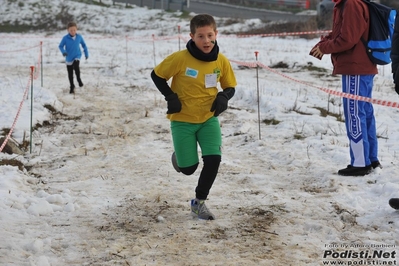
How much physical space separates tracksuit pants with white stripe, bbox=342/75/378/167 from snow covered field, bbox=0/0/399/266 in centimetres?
28

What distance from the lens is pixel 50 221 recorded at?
475 cm

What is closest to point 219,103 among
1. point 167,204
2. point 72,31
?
point 167,204

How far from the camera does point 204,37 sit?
4648mm

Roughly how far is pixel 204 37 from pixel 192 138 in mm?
957

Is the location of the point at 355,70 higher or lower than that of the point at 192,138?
higher

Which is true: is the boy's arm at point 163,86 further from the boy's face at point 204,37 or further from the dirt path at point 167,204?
the dirt path at point 167,204

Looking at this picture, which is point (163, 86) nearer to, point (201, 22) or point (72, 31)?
point (201, 22)

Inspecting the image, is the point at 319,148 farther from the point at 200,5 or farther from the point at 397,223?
the point at 200,5

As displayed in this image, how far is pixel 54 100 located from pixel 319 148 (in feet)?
19.0

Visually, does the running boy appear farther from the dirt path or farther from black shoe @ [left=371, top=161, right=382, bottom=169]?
black shoe @ [left=371, top=161, right=382, bottom=169]

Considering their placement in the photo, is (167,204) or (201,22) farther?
(167,204)

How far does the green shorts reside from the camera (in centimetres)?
484

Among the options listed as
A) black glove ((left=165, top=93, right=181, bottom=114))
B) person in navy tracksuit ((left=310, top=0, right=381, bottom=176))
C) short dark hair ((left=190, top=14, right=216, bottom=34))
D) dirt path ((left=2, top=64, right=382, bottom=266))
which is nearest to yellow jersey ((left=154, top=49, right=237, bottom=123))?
black glove ((left=165, top=93, right=181, bottom=114))

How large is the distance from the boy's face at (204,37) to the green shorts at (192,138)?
27.3 inches
